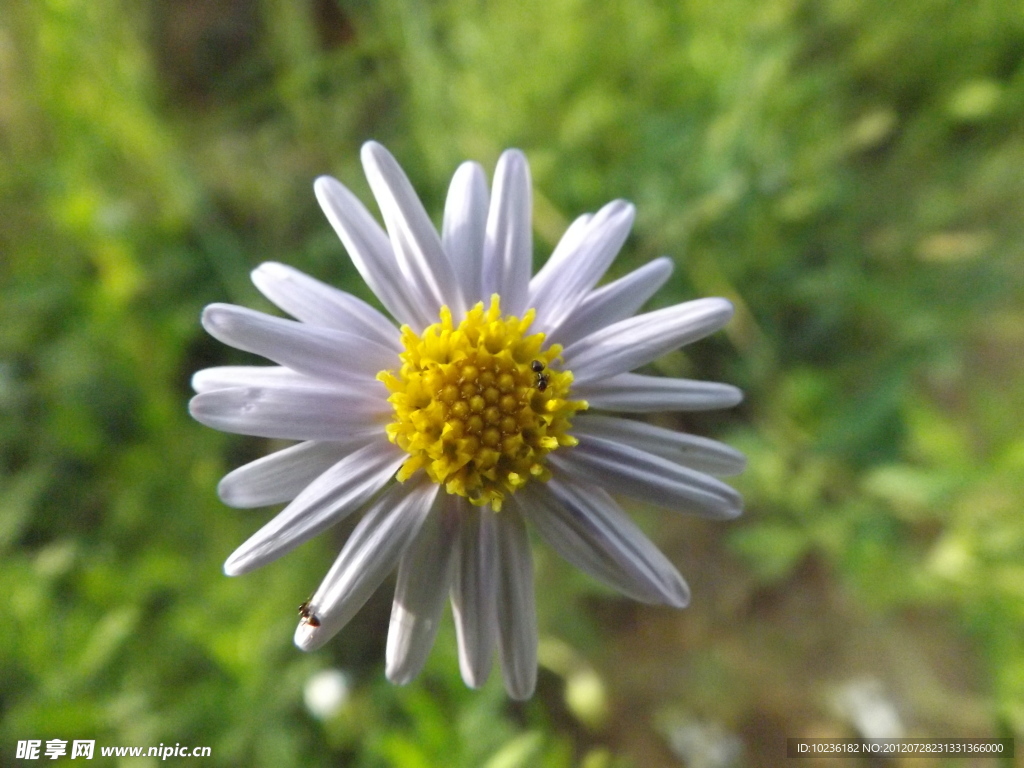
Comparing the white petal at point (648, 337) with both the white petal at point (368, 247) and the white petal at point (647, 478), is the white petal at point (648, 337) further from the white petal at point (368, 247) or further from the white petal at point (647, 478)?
the white petal at point (368, 247)

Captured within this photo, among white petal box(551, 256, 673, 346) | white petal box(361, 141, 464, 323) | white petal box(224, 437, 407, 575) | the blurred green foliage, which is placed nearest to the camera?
white petal box(224, 437, 407, 575)

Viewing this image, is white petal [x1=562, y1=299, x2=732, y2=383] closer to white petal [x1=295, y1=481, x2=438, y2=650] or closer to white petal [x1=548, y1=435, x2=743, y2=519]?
white petal [x1=548, y1=435, x2=743, y2=519]

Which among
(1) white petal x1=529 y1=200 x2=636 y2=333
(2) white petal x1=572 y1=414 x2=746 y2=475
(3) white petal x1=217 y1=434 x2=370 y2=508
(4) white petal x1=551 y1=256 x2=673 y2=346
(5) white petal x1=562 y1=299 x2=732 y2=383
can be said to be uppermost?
(1) white petal x1=529 y1=200 x2=636 y2=333

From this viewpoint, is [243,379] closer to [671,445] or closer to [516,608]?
[516,608]

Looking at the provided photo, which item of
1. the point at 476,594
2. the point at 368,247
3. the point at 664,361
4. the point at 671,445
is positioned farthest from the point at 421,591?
the point at 664,361

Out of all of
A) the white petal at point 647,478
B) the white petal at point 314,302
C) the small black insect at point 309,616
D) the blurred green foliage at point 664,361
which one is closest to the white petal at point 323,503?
the small black insect at point 309,616

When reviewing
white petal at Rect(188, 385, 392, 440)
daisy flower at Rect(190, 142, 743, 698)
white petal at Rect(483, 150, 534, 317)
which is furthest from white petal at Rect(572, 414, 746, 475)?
white petal at Rect(188, 385, 392, 440)
